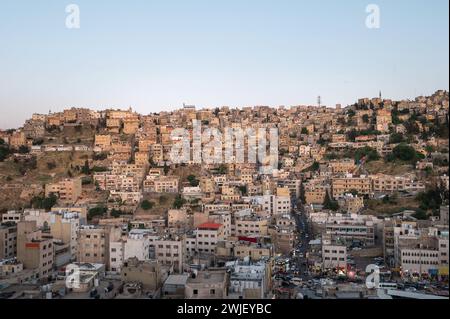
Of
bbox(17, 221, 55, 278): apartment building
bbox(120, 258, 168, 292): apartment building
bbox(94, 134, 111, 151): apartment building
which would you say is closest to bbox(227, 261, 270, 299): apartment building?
bbox(120, 258, 168, 292): apartment building

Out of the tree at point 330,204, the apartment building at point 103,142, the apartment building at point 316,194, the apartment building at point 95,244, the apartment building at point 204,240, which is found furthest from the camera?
the apartment building at point 103,142

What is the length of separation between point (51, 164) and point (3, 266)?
10.5 m

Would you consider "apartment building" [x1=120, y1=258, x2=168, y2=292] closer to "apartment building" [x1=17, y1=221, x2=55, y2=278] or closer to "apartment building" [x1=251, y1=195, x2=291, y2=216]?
"apartment building" [x1=17, y1=221, x2=55, y2=278]

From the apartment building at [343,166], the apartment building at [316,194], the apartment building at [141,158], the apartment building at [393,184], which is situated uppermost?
the apartment building at [141,158]

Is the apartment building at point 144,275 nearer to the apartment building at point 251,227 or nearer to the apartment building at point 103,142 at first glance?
the apartment building at point 251,227

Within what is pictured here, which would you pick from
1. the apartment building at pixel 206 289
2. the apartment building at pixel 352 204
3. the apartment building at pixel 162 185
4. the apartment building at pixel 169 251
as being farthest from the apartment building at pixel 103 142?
the apartment building at pixel 206 289

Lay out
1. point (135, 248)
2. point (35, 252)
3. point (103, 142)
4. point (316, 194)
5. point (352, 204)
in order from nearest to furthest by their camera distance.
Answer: point (35, 252)
point (135, 248)
point (352, 204)
point (316, 194)
point (103, 142)

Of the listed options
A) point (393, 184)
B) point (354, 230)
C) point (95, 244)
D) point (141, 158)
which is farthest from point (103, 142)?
point (95, 244)

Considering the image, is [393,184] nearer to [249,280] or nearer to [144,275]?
[249,280]

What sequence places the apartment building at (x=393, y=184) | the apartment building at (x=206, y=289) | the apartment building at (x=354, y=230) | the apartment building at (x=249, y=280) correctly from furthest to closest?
the apartment building at (x=393, y=184)
the apartment building at (x=354, y=230)
the apartment building at (x=249, y=280)
the apartment building at (x=206, y=289)

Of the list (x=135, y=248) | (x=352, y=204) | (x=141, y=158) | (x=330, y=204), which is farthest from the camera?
(x=141, y=158)

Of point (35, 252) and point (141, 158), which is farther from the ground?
point (141, 158)
